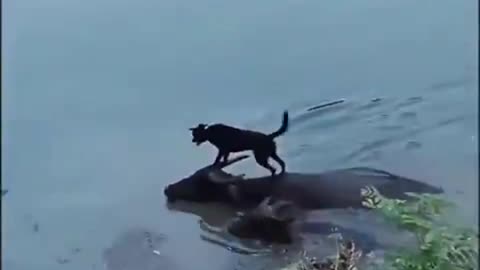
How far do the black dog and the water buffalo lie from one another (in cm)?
4

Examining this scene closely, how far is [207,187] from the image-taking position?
273 centimetres

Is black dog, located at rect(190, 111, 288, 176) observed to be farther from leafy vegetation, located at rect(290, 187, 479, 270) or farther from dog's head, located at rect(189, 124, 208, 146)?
leafy vegetation, located at rect(290, 187, 479, 270)

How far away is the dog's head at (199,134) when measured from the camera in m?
2.78

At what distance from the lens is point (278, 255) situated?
241 centimetres

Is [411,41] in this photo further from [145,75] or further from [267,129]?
[145,75]

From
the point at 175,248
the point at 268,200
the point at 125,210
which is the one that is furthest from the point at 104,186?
the point at 268,200

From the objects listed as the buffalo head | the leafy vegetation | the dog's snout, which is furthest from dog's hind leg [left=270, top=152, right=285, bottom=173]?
the leafy vegetation

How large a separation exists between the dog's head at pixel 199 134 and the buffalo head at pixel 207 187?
9 centimetres

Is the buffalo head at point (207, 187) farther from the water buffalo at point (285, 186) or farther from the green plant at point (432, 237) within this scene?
the green plant at point (432, 237)

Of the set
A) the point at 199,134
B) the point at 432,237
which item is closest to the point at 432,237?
the point at 432,237

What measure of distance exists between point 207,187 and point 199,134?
0.57ft

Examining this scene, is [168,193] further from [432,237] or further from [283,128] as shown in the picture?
[432,237]

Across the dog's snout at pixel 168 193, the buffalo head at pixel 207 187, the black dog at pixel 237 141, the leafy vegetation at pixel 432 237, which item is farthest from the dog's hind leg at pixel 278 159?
the leafy vegetation at pixel 432 237

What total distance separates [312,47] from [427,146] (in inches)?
19.6
